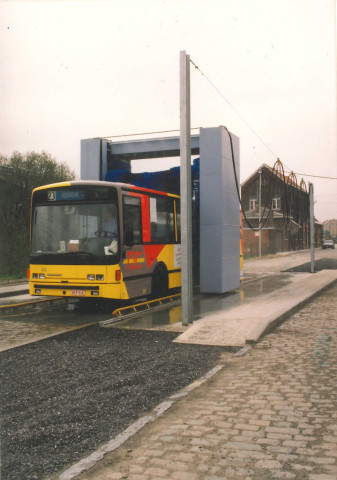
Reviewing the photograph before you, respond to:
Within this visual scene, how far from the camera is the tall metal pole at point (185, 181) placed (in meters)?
10.2

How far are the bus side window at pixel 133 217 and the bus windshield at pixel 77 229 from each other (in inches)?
13.8

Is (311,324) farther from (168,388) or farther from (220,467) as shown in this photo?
(220,467)

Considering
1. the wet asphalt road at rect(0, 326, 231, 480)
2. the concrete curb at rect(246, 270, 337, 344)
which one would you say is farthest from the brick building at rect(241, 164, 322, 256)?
the wet asphalt road at rect(0, 326, 231, 480)

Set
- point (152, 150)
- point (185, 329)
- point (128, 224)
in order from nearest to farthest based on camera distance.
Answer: point (185, 329) < point (128, 224) < point (152, 150)

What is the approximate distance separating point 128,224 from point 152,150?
18.4ft

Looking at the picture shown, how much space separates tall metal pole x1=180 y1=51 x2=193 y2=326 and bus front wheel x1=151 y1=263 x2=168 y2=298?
3.33m

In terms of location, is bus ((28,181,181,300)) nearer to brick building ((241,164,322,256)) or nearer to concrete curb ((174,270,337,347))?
concrete curb ((174,270,337,347))

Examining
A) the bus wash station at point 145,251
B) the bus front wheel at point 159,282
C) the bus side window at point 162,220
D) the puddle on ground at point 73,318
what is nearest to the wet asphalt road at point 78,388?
the puddle on ground at point 73,318

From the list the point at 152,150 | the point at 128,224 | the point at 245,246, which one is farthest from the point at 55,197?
the point at 245,246

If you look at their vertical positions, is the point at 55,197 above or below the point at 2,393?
above

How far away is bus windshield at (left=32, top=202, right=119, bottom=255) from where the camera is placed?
1174 cm

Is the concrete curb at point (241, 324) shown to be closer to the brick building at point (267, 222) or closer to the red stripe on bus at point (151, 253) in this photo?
the red stripe on bus at point (151, 253)

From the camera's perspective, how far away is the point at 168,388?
598 cm

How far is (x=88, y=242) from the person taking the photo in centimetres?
1179
